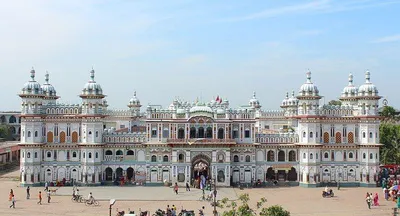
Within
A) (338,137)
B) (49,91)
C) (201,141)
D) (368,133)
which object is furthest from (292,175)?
(49,91)

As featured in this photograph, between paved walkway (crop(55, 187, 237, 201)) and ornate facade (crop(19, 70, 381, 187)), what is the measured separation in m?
2.65

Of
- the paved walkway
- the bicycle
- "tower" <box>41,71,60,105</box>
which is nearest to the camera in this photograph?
the bicycle

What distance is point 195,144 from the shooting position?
48969 millimetres

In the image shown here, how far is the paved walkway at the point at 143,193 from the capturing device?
4138cm

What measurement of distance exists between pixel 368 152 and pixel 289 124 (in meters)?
20.0

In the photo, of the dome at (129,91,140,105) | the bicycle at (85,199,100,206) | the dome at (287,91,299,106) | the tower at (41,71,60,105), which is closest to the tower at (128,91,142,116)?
the dome at (129,91,140,105)

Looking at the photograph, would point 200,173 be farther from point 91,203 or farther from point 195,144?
point 91,203

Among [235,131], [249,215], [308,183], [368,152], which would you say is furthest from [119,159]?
[249,215]

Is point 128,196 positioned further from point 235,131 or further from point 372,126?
point 372,126

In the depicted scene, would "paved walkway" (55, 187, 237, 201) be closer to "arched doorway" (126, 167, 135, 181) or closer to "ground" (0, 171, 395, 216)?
"ground" (0, 171, 395, 216)

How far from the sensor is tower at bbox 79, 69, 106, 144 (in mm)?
49625

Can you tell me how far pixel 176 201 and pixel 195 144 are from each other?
10080mm

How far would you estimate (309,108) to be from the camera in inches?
1976

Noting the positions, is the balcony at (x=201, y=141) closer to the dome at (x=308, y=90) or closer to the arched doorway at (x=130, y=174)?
the arched doorway at (x=130, y=174)
